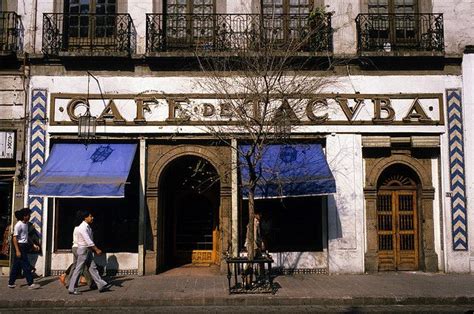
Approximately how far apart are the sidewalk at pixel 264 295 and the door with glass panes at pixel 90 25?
260 inches

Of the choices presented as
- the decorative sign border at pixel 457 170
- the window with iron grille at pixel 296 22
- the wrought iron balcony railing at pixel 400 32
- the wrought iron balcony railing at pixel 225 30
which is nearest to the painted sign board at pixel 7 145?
the wrought iron balcony railing at pixel 225 30

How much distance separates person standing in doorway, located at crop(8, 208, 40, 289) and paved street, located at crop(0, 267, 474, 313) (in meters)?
0.29

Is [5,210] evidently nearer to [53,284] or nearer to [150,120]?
[53,284]

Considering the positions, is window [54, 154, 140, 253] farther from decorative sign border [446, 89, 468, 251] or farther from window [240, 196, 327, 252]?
decorative sign border [446, 89, 468, 251]

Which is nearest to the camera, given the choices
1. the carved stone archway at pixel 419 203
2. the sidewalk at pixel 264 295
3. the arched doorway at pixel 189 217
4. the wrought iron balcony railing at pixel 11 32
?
the sidewalk at pixel 264 295

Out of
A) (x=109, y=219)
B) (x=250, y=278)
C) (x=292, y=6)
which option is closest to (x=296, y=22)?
(x=292, y=6)

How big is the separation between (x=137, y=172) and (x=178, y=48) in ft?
12.3

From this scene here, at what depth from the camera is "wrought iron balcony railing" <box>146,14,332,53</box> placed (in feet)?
43.4

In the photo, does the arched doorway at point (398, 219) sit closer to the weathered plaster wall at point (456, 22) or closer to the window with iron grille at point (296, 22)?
the weathered plaster wall at point (456, 22)

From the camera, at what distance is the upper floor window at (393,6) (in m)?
14.0

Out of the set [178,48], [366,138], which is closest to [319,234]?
[366,138]

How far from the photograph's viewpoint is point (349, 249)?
12938mm

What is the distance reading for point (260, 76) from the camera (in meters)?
11.5

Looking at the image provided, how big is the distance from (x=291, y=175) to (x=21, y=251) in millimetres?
6728
